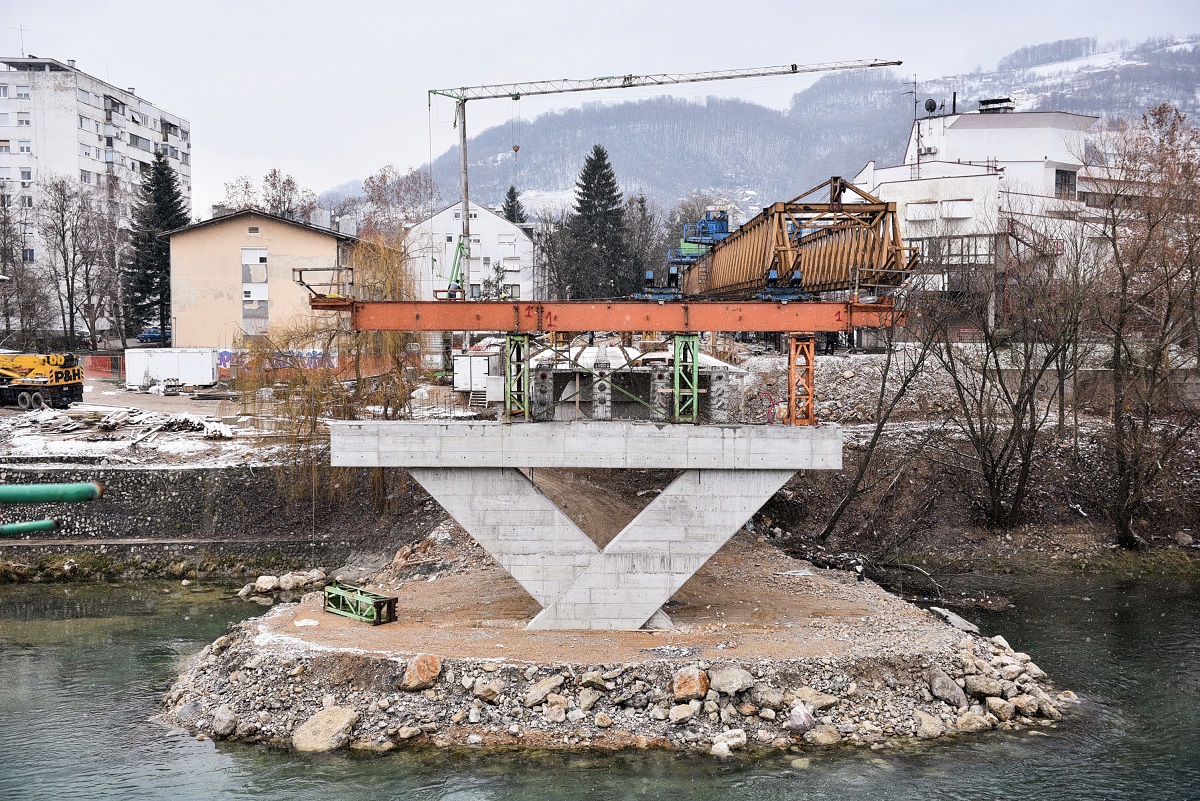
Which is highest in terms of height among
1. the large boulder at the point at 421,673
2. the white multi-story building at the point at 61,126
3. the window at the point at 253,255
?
the white multi-story building at the point at 61,126

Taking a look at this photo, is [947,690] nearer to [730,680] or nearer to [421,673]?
[730,680]

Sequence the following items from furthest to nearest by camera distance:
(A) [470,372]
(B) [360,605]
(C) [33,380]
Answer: (C) [33,380] < (A) [470,372] < (B) [360,605]

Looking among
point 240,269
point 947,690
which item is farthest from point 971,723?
point 240,269

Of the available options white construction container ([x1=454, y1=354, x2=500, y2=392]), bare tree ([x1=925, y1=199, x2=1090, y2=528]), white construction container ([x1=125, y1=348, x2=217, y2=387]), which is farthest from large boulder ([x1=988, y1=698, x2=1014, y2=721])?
white construction container ([x1=125, y1=348, x2=217, y2=387])

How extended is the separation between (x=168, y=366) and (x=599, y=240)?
3162 centimetres

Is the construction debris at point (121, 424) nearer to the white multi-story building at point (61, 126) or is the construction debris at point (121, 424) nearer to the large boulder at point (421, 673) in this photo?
the large boulder at point (421, 673)

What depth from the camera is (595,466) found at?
1950 cm

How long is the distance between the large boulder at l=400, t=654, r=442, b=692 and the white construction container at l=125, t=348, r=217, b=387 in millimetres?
33614

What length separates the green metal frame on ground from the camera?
20.4m

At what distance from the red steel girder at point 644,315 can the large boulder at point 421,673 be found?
682 cm

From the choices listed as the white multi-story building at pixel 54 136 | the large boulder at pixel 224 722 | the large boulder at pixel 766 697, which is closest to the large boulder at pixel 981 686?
the large boulder at pixel 766 697

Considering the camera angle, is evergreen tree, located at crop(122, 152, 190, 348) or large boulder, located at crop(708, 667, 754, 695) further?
evergreen tree, located at crop(122, 152, 190, 348)

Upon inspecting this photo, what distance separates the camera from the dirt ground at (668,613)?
1858 centimetres

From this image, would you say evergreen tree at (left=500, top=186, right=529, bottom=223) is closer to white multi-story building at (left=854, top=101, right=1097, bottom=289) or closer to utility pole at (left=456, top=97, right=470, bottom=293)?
utility pole at (left=456, top=97, right=470, bottom=293)
